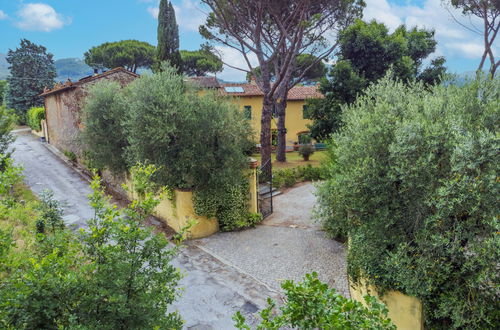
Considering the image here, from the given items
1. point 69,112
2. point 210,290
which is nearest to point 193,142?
point 210,290

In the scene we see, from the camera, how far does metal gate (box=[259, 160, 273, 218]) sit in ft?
44.3

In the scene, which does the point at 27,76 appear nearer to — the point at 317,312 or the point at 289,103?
the point at 289,103

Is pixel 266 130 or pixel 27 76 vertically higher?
pixel 27 76

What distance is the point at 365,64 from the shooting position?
18.6 metres

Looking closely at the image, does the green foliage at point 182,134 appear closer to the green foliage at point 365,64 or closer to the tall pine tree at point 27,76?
the green foliage at point 365,64

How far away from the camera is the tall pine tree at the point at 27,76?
37.9 m

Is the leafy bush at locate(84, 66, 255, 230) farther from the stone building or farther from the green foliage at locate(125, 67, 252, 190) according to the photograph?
the stone building

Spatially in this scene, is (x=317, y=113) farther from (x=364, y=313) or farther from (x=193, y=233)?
(x=364, y=313)

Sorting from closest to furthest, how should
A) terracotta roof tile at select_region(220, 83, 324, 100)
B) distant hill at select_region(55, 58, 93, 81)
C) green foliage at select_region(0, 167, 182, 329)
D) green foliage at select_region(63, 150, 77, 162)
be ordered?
green foliage at select_region(0, 167, 182, 329)
green foliage at select_region(63, 150, 77, 162)
terracotta roof tile at select_region(220, 83, 324, 100)
distant hill at select_region(55, 58, 93, 81)

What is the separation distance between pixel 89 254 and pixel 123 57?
3952cm

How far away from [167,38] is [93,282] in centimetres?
1764

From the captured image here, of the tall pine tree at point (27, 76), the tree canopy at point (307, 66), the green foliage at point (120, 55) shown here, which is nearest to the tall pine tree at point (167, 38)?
the tree canopy at point (307, 66)

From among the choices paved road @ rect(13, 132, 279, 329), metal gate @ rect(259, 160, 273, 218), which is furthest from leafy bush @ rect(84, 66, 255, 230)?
paved road @ rect(13, 132, 279, 329)

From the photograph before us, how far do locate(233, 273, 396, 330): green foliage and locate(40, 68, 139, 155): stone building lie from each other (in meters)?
14.4
